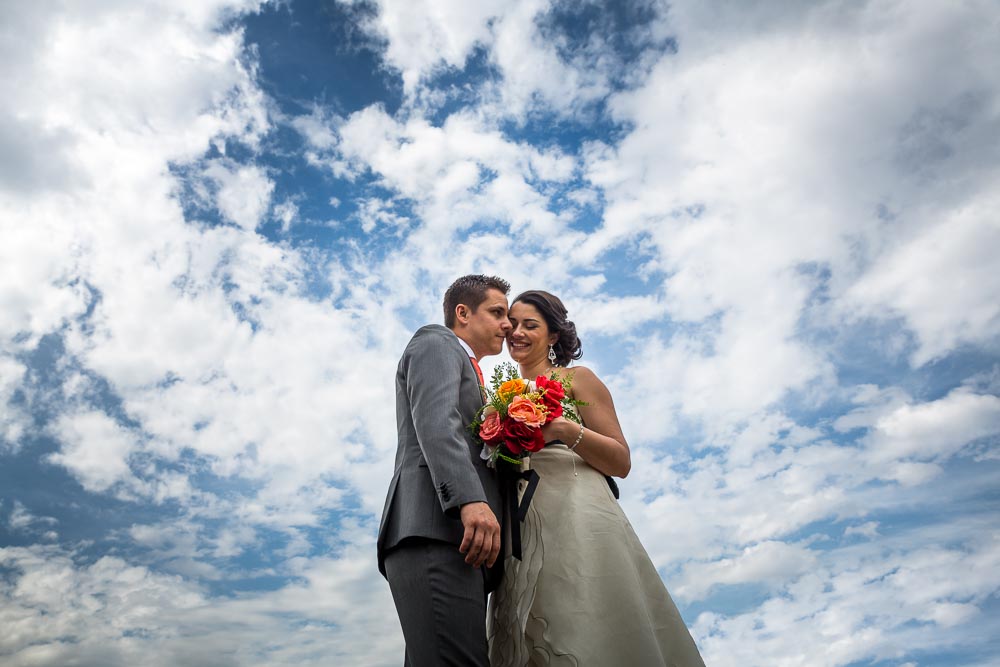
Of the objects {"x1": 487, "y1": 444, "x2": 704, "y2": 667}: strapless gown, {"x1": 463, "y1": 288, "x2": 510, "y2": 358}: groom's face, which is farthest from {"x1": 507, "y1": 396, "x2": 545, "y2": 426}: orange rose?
{"x1": 463, "y1": 288, "x2": 510, "y2": 358}: groom's face

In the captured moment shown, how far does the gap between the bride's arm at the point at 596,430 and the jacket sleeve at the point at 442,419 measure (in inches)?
30.1

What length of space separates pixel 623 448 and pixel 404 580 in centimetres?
193

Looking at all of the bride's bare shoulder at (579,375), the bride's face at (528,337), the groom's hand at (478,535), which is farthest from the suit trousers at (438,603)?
the bride's face at (528,337)

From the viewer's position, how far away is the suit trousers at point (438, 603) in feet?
11.0

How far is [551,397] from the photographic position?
14.9ft

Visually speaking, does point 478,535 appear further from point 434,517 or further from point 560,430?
point 560,430

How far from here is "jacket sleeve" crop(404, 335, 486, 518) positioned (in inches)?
141

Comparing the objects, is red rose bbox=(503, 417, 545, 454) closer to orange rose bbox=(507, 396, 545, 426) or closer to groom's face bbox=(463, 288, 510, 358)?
orange rose bbox=(507, 396, 545, 426)

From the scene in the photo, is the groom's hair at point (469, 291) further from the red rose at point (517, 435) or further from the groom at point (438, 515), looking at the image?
the red rose at point (517, 435)

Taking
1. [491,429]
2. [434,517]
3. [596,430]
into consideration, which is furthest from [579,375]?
[434,517]

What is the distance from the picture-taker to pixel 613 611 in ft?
12.9

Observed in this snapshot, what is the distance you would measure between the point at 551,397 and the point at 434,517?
1.29m

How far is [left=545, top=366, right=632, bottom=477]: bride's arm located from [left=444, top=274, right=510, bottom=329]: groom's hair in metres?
0.98

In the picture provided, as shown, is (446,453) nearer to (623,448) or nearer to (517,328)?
(623,448)
